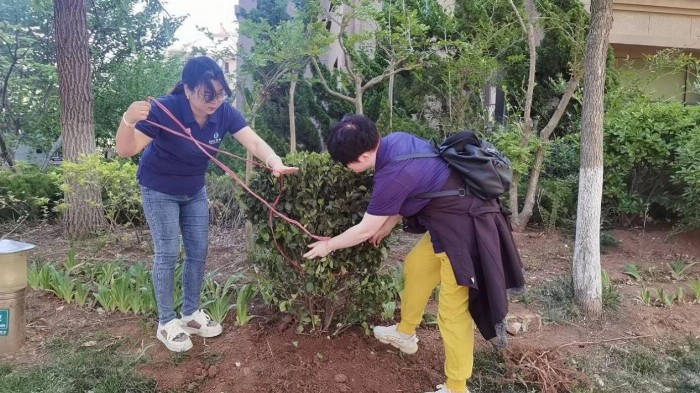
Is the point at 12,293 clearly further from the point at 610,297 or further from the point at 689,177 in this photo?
the point at 689,177

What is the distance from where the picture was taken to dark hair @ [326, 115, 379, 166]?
252 centimetres

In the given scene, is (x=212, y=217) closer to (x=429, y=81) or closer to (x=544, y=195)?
(x=429, y=81)

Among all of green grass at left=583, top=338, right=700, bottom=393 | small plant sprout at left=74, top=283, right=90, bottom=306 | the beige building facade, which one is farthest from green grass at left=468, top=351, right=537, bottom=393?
the beige building facade

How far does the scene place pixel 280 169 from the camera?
2.84 metres

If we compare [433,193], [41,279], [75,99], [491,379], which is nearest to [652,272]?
[491,379]

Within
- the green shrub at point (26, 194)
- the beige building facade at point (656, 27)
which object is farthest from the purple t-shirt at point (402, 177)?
the beige building facade at point (656, 27)

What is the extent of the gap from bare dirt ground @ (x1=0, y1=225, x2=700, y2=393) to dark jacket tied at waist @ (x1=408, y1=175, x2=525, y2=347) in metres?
0.71

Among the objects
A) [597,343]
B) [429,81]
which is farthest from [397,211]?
[429,81]

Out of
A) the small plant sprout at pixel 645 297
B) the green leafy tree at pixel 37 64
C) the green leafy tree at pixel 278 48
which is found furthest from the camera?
the green leafy tree at pixel 37 64

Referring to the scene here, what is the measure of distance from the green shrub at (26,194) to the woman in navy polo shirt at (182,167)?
379 centimetres

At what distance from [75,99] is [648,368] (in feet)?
19.4

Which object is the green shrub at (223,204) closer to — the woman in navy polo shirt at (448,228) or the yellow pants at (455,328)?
the woman in navy polo shirt at (448,228)

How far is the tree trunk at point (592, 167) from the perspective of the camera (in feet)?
12.4

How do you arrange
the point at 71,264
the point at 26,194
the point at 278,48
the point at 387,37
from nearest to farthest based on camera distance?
the point at 71,264 → the point at 278,48 → the point at 387,37 → the point at 26,194
